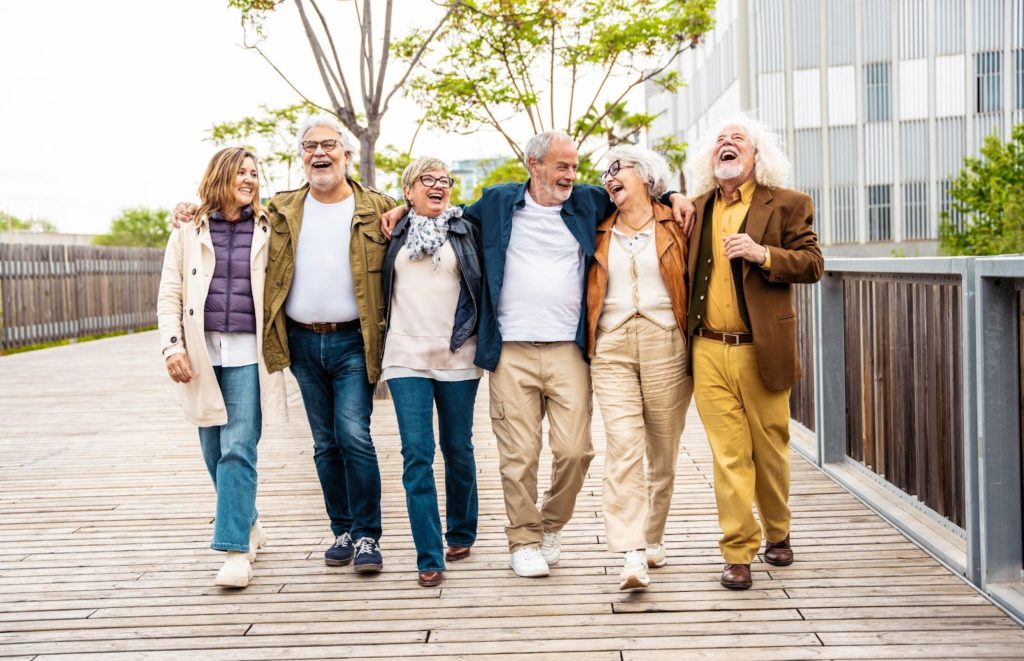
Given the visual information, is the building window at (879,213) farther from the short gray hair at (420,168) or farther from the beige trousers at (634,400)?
the short gray hair at (420,168)

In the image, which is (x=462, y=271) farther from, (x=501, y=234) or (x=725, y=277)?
(x=725, y=277)

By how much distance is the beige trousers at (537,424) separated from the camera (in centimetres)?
447

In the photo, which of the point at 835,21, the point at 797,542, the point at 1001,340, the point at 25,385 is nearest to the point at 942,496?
the point at 797,542

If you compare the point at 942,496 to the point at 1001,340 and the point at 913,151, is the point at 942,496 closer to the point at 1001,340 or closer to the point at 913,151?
the point at 1001,340

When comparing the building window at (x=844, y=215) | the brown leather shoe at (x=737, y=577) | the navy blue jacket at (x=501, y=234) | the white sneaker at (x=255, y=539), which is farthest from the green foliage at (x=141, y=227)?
the brown leather shoe at (x=737, y=577)

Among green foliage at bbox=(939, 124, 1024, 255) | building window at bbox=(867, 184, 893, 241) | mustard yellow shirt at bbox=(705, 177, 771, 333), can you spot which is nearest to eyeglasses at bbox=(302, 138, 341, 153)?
mustard yellow shirt at bbox=(705, 177, 771, 333)

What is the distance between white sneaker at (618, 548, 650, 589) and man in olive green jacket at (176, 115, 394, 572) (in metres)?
1.10

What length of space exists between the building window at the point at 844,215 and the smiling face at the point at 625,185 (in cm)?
3088

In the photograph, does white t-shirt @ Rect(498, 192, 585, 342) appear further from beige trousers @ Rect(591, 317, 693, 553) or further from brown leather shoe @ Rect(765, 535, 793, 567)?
brown leather shoe @ Rect(765, 535, 793, 567)

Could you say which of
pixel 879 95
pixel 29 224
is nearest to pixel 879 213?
pixel 879 95

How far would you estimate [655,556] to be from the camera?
4516 mm

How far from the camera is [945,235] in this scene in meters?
31.1

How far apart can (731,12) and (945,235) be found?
9.70 meters

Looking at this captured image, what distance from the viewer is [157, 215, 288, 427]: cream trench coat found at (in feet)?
14.7
